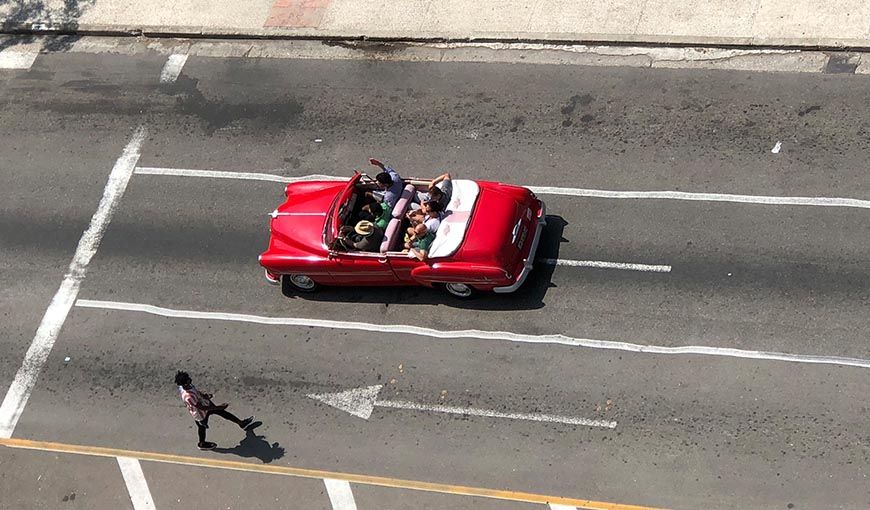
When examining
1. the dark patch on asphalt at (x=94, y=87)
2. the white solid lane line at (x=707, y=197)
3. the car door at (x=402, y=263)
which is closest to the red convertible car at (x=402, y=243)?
the car door at (x=402, y=263)

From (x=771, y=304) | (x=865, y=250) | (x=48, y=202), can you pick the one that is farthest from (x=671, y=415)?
(x=48, y=202)

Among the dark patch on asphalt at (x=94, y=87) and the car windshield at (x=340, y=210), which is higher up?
the car windshield at (x=340, y=210)

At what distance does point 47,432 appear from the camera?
14016mm

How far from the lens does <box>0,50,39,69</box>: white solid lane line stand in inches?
773

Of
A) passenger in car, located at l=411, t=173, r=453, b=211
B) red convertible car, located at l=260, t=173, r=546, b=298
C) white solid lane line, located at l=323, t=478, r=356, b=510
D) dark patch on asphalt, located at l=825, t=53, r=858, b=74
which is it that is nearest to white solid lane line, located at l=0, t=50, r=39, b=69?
red convertible car, located at l=260, t=173, r=546, b=298

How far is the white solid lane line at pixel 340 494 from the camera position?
12531 millimetres

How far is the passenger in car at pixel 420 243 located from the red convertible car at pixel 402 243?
8 centimetres

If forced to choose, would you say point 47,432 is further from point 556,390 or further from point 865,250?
point 865,250

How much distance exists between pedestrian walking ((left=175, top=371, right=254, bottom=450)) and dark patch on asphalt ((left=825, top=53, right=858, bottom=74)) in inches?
424

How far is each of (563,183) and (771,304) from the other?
12.5 ft

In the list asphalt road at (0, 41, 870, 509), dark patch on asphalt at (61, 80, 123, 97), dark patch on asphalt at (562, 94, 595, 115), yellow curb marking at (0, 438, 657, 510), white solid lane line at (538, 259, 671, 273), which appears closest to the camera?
yellow curb marking at (0, 438, 657, 510)

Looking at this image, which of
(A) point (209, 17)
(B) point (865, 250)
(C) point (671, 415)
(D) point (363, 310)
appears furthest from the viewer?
(A) point (209, 17)

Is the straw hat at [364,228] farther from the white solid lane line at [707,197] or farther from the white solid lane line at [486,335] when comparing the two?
the white solid lane line at [707,197]

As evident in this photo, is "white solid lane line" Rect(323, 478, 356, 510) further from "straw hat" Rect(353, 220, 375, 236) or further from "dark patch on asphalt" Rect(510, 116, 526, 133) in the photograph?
"dark patch on asphalt" Rect(510, 116, 526, 133)
